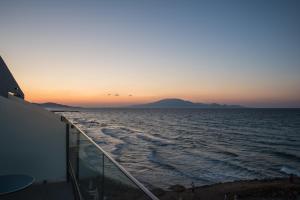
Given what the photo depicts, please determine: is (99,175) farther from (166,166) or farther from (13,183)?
(166,166)

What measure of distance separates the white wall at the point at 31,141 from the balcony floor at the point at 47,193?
0.30 m

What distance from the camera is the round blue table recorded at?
343cm

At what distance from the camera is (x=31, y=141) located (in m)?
5.34

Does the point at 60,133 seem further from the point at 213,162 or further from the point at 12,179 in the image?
the point at 213,162

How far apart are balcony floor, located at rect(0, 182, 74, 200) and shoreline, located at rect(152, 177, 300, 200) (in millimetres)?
7024

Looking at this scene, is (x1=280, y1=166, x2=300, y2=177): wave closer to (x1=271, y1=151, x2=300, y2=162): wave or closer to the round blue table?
(x1=271, y1=151, x2=300, y2=162): wave

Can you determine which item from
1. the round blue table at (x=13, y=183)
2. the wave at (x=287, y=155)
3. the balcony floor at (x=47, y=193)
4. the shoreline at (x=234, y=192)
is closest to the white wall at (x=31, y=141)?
the balcony floor at (x=47, y=193)

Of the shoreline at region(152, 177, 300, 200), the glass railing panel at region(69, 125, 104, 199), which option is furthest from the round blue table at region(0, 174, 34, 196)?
the shoreline at region(152, 177, 300, 200)

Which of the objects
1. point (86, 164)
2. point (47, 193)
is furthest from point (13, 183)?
point (47, 193)

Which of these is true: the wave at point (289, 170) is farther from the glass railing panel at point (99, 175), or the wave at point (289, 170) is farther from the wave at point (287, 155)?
the glass railing panel at point (99, 175)

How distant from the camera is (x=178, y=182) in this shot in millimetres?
14078

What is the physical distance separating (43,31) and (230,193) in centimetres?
1031

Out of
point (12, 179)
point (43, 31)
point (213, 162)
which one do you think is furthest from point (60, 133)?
point (213, 162)

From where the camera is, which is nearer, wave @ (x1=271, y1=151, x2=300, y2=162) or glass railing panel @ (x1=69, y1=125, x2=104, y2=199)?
glass railing panel @ (x1=69, y1=125, x2=104, y2=199)
